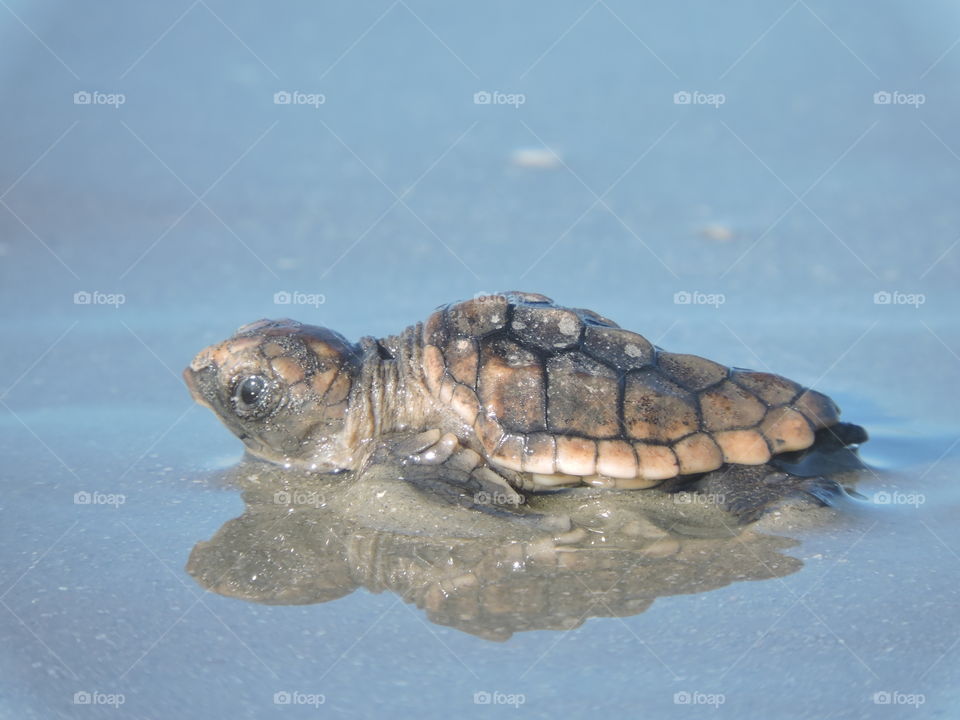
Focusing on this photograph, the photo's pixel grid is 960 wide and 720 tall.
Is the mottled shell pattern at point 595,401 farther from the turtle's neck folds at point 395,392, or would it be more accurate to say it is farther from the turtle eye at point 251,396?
the turtle eye at point 251,396

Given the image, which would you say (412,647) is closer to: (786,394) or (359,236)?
(786,394)

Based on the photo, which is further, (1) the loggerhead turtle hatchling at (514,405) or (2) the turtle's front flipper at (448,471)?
(1) the loggerhead turtle hatchling at (514,405)

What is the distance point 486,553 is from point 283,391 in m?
1.46

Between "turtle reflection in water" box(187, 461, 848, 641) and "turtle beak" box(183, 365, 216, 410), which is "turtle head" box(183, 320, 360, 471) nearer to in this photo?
"turtle beak" box(183, 365, 216, 410)

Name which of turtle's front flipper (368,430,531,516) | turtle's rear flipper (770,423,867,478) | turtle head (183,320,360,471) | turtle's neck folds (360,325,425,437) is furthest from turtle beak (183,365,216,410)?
turtle's rear flipper (770,423,867,478)

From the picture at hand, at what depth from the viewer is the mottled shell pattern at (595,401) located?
15.7 ft

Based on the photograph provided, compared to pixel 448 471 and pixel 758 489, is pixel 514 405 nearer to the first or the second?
pixel 448 471

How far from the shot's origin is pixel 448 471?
15.9 ft

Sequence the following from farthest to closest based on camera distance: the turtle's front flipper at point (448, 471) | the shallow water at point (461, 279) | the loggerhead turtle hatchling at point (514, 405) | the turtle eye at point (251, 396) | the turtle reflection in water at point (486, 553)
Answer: the turtle eye at point (251, 396)
the loggerhead turtle hatchling at point (514, 405)
the turtle's front flipper at point (448, 471)
the turtle reflection in water at point (486, 553)
the shallow water at point (461, 279)

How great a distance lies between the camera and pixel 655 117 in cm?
890

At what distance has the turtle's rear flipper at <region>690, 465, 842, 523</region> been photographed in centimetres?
469

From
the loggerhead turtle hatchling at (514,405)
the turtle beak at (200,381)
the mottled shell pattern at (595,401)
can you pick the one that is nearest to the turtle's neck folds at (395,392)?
the loggerhead turtle hatchling at (514,405)

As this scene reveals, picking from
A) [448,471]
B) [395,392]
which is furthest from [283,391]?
[448,471]

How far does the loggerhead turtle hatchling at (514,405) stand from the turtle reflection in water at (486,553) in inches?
8.3
